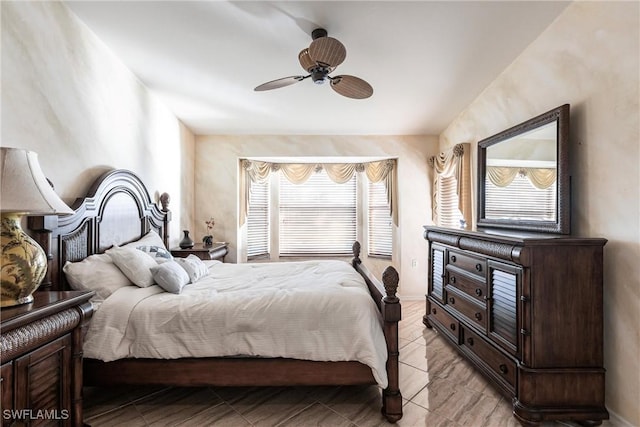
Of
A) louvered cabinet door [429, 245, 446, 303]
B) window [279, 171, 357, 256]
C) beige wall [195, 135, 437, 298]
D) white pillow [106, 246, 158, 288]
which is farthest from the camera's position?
window [279, 171, 357, 256]

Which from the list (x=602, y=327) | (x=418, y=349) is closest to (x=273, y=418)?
(x=418, y=349)

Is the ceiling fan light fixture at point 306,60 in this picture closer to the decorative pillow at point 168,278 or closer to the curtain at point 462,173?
the decorative pillow at point 168,278

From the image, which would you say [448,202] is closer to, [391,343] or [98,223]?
[391,343]

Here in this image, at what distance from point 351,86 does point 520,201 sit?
1.71m

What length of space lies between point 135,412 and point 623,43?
3765mm

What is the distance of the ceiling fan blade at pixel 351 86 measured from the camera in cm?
229

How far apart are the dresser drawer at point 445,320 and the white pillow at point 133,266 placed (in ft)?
8.62

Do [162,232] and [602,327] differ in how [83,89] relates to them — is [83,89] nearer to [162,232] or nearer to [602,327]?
[162,232]

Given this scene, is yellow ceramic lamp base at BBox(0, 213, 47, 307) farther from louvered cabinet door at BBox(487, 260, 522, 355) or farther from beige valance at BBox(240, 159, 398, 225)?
beige valance at BBox(240, 159, 398, 225)

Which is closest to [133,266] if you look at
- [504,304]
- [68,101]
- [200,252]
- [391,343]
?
[68,101]

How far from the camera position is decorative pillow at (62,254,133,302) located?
1.97 m

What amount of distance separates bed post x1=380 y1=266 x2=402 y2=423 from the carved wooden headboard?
6.93 ft

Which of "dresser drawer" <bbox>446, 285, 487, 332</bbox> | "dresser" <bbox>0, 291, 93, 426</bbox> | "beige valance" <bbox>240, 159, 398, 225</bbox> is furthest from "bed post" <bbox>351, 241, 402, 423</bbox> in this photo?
"beige valance" <bbox>240, 159, 398, 225</bbox>

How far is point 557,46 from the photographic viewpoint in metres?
2.18
